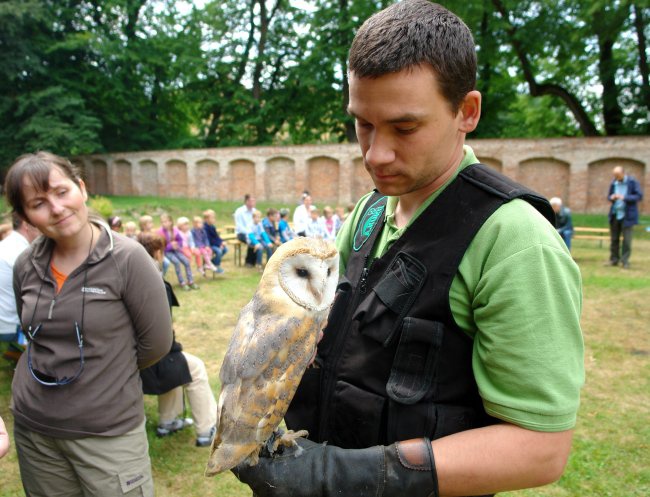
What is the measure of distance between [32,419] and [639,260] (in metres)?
13.4

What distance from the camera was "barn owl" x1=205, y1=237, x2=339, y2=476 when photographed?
141cm

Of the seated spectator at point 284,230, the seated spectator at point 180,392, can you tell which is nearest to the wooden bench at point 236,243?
the seated spectator at point 284,230

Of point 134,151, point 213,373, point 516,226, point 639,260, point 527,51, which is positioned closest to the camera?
point 516,226

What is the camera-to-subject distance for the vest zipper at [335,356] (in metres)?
1.34

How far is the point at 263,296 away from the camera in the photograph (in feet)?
5.11

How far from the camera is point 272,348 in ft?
4.70

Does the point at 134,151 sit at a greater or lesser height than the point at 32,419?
greater

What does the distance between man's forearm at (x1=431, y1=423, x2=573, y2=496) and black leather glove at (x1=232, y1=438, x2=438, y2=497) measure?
47 millimetres

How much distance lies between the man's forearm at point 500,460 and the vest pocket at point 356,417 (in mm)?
200

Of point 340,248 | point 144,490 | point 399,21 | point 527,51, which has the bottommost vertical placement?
point 144,490

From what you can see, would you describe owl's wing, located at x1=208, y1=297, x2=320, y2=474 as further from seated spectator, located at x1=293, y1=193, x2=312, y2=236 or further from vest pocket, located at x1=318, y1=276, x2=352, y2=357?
seated spectator, located at x1=293, y1=193, x2=312, y2=236

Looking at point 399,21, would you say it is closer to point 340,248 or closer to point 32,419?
point 340,248

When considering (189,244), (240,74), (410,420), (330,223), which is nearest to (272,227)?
(330,223)

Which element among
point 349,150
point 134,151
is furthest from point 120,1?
point 349,150
